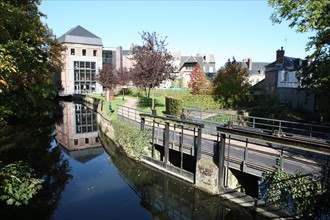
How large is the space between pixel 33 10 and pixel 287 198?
17.2m

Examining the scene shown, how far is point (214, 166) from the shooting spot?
413 inches

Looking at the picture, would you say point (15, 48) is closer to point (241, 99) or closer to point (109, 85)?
point (241, 99)

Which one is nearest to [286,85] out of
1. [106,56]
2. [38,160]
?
[38,160]

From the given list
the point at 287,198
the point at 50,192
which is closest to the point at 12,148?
the point at 50,192

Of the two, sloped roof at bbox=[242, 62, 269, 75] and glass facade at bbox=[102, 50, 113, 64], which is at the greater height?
glass facade at bbox=[102, 50, 113, 64]

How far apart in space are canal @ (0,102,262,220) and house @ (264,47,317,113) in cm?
2121

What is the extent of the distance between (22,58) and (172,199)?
7868 mm

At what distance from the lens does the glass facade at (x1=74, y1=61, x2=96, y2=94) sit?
186ft

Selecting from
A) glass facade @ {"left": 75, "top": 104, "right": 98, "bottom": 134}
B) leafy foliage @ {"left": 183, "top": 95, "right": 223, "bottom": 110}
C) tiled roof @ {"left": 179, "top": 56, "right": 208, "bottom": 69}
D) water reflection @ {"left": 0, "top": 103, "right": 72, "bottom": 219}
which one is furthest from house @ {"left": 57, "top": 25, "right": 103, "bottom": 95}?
leafy foliage @ {"left": 183, "top": 95, "right": 223, "bottom": 110}

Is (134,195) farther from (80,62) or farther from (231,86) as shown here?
(80,62)

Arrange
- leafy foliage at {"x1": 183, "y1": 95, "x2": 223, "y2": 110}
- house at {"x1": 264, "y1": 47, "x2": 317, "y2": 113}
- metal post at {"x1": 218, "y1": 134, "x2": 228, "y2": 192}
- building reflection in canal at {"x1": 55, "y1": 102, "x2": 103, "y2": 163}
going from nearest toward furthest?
metal post at {"x1": 218, "y1": 134, "x2": 228, "y2": 192}
building reflection in canal at {"x1": 55, "y1": 102, "x2": 103, "y2": 163}
leafy foliage at {"x1": 183, "y1": 95, "x2": 223, "y2": 110}
house at {"x1": 264, "y1": 47, "x2": 317, "y2": 113}

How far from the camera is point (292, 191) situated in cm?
840

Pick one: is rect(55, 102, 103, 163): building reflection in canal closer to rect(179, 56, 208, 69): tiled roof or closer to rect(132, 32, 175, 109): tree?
rect(132, 32, 175, 109): tree

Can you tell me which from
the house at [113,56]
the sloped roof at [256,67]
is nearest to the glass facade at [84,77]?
the house at [113,56]
